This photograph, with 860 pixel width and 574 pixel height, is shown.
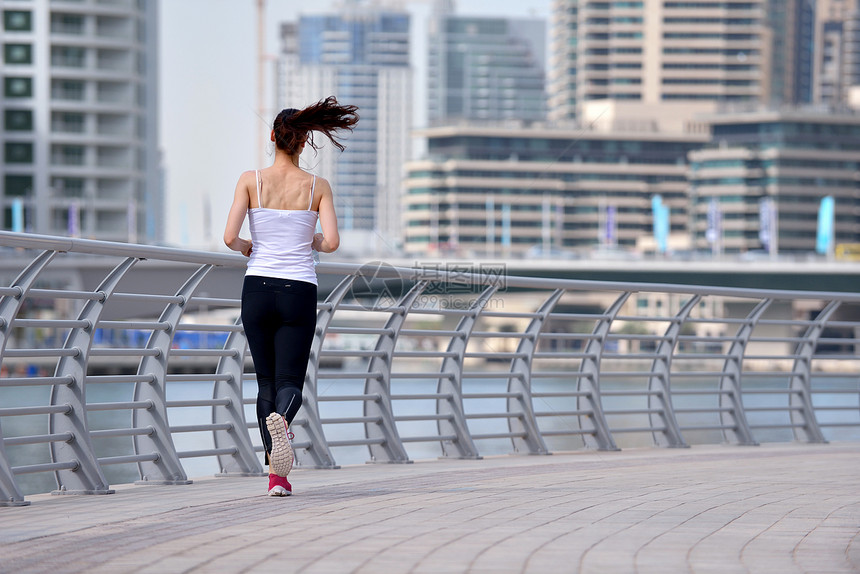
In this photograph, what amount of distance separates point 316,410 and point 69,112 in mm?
88544

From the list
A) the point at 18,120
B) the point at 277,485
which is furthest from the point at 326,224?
the point at 18,120

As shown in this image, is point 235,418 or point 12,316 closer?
point 12,316

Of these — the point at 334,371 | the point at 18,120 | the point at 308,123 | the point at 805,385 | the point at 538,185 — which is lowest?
the point at 805,385

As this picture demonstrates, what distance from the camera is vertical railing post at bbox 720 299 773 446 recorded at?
10.8 m

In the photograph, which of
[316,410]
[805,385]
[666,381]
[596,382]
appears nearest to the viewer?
[316,410]

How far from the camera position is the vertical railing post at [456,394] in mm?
9055

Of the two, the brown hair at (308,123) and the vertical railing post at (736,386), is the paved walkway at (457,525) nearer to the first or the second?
the brown hair at (308,123)

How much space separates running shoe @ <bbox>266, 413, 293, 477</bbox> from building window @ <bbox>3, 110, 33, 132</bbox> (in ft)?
295

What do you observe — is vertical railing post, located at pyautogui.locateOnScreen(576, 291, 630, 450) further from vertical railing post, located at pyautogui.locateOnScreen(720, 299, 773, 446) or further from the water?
the water

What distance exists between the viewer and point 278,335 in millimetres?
6254

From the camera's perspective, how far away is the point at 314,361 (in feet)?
27.2

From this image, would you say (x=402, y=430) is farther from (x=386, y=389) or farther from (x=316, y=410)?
(x=316, y=410)

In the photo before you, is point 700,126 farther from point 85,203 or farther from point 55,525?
point 55,525

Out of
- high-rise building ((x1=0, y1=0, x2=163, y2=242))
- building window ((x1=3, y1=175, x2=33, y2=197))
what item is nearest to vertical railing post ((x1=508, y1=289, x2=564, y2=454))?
high-rise building ((x1=0, y1=0, x2=163, y2=242))
